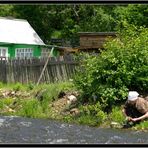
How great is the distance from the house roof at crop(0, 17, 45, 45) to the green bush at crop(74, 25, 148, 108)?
16.8m

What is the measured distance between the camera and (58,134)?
41.9 ft

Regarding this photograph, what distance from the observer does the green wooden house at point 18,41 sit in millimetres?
33188

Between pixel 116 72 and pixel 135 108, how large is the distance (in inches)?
98.0

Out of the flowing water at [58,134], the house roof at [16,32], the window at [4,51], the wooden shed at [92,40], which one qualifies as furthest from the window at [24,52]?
the flowing water at [58,134]

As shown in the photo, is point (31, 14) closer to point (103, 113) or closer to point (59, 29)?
point (59, 29)

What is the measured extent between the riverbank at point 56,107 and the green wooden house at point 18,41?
13.3m

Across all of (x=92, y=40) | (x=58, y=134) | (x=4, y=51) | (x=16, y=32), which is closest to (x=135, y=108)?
(x=58, y=134)

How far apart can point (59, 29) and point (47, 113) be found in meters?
34.7

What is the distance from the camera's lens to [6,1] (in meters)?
9.55

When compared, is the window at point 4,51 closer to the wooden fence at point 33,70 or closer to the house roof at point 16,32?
the house roof at point 16,32

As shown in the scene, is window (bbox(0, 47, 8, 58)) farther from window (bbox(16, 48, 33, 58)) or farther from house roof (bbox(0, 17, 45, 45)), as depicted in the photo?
window (bbox(16, 48, 33, 58))

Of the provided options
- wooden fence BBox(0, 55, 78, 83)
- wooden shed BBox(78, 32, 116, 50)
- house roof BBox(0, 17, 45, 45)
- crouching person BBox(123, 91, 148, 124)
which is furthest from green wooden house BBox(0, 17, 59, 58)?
crouching person BBox(123, 91, 148, 124)

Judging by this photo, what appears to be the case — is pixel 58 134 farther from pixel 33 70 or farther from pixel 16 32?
pixel 16 32

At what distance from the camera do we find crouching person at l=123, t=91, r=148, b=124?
1363 centimetres
